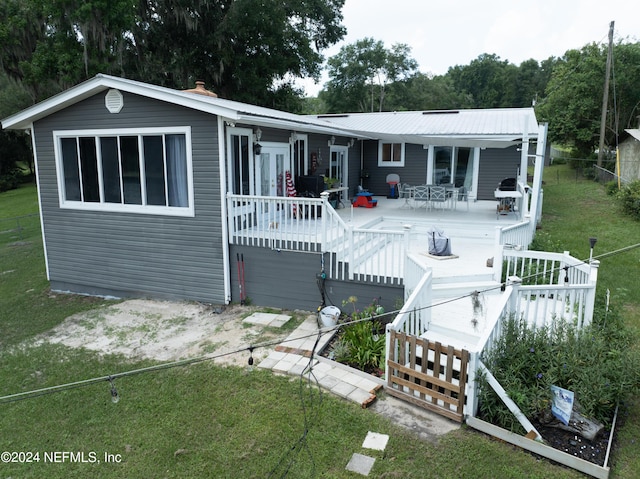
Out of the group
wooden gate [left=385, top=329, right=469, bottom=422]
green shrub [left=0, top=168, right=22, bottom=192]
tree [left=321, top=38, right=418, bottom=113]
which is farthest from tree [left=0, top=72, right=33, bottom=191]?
wooden gate [left=385, top=329, right=469, bottom=422]

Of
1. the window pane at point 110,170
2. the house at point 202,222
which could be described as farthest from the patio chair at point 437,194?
the window pane at point 110,170

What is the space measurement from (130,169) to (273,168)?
2.94 meters

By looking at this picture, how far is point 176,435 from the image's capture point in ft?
14.8

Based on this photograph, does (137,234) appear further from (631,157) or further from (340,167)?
(631,157)

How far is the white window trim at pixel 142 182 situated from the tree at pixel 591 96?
80.8 ft

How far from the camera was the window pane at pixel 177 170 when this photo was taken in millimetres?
8055

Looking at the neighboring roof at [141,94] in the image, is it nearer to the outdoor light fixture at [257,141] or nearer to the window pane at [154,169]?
the outdoor light fixture at [257,141]

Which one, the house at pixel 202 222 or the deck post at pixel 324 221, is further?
the deck post at pixel 324 221

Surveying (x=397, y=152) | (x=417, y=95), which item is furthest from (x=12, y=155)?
(x=417, y=95)

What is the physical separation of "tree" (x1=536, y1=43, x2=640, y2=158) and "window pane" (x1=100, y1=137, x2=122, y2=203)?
25.3 meters

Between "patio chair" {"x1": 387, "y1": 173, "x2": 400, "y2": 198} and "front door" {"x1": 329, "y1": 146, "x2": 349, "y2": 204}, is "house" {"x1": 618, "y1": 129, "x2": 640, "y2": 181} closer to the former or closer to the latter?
"patio chair" {"x1": 387, "y1": 173, "x2": 400, "y2": 198}

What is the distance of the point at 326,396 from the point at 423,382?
109 centimetres

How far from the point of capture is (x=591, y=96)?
24.8m

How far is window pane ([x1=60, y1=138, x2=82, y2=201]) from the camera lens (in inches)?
353
